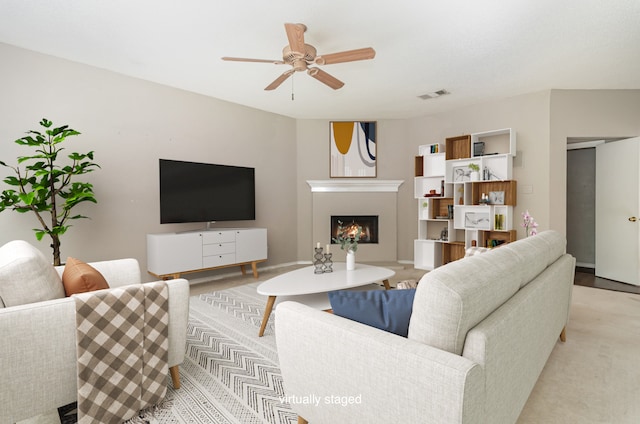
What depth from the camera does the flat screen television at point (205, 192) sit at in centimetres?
414

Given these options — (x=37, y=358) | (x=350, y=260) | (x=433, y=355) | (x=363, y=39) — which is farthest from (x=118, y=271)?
(x=363, y=39)

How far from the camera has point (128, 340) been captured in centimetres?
163

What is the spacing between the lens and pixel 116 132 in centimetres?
389

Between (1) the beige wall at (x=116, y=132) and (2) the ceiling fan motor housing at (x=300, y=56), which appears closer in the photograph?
(2) the ceiling fan motor housing at (x=300, y=56)

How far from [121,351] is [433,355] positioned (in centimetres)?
147

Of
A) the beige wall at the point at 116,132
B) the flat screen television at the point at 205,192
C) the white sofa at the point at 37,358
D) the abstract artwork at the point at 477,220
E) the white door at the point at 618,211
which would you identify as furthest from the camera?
the abstract artwork at the point at 477,220

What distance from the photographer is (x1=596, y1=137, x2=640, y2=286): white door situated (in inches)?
171

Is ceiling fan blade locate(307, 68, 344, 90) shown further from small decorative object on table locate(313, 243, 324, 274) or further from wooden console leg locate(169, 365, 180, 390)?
wooden console leg locate(169, 365, 180, 390)

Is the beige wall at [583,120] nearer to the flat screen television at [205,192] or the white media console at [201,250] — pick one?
the white media console at [201,250]

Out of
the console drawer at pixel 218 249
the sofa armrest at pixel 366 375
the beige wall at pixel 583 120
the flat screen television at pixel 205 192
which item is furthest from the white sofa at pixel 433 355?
the beige wall at pixel 583 120

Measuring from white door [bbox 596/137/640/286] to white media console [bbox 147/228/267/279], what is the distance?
192 inches

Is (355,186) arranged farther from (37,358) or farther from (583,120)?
(37,358)

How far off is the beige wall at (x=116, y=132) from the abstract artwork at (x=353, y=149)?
1533 millimetres

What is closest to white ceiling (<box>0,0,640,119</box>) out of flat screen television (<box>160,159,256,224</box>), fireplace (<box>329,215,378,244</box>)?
flat screen television (<box>160,159,256,224</box>)
